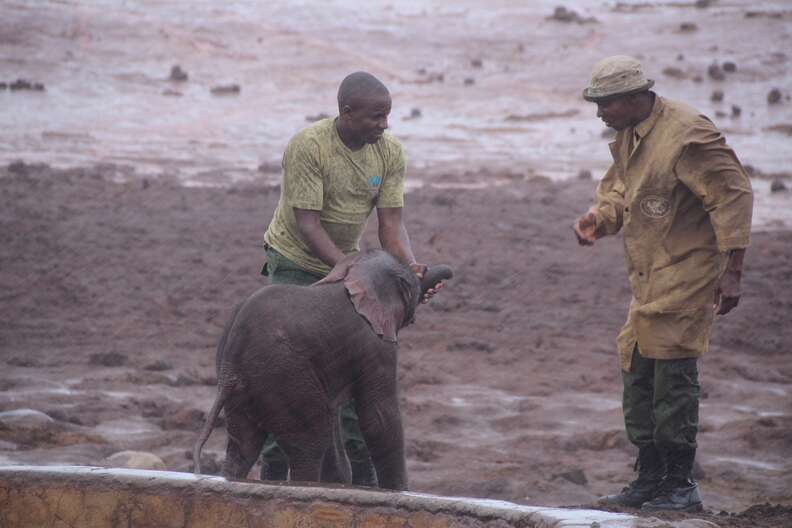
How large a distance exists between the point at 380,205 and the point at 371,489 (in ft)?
4.42

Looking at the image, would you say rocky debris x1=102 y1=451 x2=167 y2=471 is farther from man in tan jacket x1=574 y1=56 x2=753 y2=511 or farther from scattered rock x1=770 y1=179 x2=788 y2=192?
scattered rock x1=770 y1=179 x2=788 y2=192

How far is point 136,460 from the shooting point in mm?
6602

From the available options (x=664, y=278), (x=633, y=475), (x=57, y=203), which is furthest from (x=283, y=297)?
(x=57, y=203)

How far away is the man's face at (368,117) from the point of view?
5191mm

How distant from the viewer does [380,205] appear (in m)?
5.44

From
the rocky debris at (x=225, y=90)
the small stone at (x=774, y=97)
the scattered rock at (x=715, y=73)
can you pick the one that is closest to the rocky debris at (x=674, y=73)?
the scattered rock at (x=715, y=73)

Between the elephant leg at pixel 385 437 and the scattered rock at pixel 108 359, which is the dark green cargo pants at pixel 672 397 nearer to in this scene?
the elephant leg at pixel 385 437

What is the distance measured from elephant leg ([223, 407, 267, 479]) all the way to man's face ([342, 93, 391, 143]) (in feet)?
3.75

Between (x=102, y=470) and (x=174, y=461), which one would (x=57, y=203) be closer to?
(x=174, y=461)

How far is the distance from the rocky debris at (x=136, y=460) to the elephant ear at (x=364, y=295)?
1926 millimetres

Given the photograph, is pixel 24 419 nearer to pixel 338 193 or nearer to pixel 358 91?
pixel 338 193

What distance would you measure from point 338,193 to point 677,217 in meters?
1.31

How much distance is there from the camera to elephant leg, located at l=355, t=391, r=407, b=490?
5.16 metres

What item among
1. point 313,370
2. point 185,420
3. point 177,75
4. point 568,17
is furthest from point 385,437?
point 568,17
